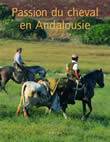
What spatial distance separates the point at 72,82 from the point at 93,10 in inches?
3317

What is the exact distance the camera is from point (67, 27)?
299 feet

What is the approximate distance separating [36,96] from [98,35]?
61.6 m

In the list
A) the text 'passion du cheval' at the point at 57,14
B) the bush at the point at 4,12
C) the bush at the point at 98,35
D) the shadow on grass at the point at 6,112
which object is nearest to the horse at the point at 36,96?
the shadow on grass at the point at 6,112

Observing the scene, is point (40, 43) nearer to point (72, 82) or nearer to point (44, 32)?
point (44, 32)

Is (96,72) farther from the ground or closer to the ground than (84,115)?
farther from the ground

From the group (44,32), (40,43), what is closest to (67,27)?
(44,32)

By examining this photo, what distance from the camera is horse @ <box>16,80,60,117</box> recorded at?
19.1 metres

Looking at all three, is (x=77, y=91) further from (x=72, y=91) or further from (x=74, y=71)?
(x=74, y=71)

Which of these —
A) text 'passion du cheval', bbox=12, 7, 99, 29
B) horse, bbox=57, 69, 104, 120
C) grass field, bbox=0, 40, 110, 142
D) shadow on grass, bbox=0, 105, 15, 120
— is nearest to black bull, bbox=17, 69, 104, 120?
horse, bbox=57, 69, 104, 120

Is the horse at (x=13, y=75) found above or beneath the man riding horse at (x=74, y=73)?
beneath

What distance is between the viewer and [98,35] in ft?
263

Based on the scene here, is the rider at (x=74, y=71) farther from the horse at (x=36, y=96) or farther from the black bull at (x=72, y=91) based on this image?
the horse at (x=36, y=96)

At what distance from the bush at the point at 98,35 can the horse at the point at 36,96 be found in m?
60.3

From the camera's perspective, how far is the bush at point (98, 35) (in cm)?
8001
